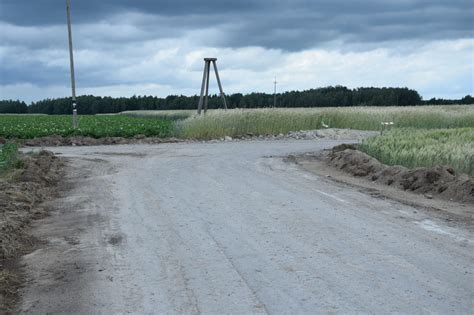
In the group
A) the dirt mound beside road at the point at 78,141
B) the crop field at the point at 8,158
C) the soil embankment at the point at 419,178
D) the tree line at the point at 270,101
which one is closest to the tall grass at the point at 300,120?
the dirt mound beside road at the point at 78,141

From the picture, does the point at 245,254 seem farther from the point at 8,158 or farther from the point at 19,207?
the point at 8,158

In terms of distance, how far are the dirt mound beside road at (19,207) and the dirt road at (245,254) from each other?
0.20m

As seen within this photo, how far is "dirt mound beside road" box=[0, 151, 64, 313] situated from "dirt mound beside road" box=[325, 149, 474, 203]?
7.27 metres

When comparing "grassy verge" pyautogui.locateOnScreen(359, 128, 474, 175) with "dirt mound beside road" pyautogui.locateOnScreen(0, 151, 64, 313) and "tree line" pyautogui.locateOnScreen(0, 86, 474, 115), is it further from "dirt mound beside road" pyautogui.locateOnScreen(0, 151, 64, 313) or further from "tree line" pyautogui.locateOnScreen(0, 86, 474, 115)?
"tree line" pyautogui.locateOnScreen(0, 86, 474, 115)

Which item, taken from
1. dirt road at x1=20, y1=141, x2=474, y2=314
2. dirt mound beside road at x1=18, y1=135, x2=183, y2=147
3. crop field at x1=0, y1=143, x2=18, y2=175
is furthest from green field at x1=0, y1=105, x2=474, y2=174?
crop field at x1=0, y1=143, x2=18, y2=175

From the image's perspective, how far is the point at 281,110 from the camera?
40.6 m

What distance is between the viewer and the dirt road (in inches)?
227

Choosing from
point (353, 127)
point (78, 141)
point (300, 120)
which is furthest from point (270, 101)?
point (78, 141)

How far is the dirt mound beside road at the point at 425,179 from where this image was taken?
12.2m

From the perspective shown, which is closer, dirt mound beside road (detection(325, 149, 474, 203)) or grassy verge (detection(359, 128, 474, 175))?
dirt mound beside road (detection(325, 149, 474, 203))

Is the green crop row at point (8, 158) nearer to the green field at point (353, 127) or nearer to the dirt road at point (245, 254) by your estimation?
the dirt road at point (245, 254)

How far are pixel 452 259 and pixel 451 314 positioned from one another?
1934 mm

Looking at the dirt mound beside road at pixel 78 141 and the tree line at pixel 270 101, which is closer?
the dirt mound beside road at pixel 78 141

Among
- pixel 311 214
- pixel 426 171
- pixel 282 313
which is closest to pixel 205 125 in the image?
pixel 426 171
